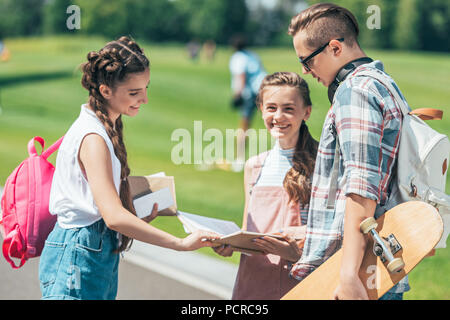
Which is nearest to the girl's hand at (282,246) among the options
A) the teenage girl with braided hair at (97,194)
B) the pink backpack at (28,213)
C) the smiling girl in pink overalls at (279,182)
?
the smiling girl in pink overalls at (279,182)

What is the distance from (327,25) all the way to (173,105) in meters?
20.7

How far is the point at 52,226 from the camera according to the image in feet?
8.20

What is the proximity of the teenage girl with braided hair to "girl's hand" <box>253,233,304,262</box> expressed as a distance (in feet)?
0.86

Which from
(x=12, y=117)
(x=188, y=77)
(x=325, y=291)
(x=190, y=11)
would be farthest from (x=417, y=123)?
(x=190, y=11)

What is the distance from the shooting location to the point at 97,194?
221 centimetres

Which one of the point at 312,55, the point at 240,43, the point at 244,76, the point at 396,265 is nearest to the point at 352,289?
the point at 396,265

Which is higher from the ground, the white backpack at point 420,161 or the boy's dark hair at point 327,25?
the boy's dark hair at point 327,25

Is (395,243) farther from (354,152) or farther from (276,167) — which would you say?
(276,167)

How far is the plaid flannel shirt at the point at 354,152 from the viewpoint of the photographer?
6.21 feet

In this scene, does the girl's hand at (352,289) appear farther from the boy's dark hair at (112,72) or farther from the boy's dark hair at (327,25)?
the boy's dark hair at (112,72)

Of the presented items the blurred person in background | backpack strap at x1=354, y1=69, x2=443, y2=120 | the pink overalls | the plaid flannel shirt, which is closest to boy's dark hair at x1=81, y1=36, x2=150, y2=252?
the pink overalls

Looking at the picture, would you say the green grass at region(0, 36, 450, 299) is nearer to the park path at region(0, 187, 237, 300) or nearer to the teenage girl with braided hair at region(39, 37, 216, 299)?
the teenage girl with braided hair at region(39, 37, 216, 299)

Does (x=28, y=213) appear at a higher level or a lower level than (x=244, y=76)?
higher

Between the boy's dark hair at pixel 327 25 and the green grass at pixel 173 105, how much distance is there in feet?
2.98
